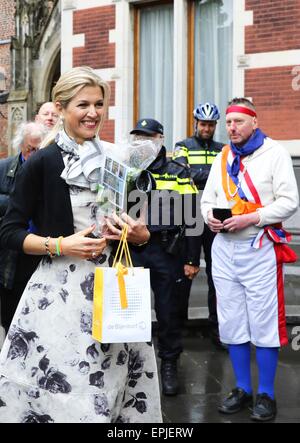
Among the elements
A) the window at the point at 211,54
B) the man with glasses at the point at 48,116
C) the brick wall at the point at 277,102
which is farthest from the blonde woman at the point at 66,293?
the window at the point at 211,54

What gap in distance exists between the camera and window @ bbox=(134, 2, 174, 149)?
1068 cm

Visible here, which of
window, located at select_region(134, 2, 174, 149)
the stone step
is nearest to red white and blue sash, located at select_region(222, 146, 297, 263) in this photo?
the stone step

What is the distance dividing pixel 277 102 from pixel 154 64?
8.61 feet

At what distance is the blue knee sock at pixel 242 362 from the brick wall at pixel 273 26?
18.5ft

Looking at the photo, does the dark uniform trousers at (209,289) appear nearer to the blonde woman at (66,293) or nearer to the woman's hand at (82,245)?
the blonde woman at (66,293)

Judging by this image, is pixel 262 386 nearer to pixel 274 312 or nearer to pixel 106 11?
pixel 274 312

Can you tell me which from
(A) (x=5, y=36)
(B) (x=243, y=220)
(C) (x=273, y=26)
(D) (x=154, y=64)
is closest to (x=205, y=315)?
(B) (x=243, y=220)

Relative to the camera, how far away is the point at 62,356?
2.62m

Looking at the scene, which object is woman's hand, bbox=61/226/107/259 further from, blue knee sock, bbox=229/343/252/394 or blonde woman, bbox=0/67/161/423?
blue knee sock, bbox=229/343/252/394

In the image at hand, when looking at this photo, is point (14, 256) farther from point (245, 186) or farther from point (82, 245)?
point (82, 245)

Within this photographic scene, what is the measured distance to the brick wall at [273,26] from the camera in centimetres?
884

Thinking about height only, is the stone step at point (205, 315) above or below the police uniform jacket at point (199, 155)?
below

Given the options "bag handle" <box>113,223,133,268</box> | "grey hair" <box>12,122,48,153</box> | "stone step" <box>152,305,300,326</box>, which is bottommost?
"stone step" <box>152,305,300,326</box>

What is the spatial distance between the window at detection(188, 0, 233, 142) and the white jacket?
584cm
